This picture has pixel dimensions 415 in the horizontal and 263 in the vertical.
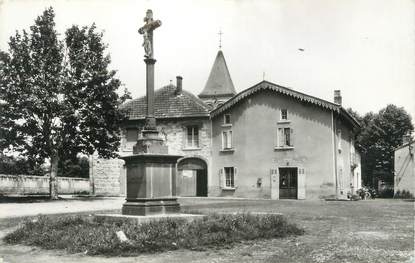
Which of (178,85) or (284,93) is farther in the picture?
(178,85)

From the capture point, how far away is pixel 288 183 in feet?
111

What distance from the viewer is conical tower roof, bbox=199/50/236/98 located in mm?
54656

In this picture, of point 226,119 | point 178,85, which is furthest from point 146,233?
point 178,85

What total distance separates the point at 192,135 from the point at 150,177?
80.5 feet

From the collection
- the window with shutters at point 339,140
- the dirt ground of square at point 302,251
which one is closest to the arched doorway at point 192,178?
the window with shutters at point 339,140

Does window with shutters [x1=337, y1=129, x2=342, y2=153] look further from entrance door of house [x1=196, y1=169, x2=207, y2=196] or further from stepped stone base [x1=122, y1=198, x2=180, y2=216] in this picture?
stepped stone base [x1=122, y1=198, x2=180, y2=216]

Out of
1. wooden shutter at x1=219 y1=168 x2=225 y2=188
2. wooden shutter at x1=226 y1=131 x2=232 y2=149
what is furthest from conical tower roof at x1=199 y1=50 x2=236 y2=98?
wooden shutter at x1=219 y1=168 x2=225 y2=188

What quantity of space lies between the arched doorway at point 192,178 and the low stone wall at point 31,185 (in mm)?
14132

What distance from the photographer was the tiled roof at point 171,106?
1437 inches

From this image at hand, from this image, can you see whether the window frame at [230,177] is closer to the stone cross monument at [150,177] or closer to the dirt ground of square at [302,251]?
the stone cross monument at [150,177]

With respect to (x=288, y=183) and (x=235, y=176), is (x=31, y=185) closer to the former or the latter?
(x=235, y=176)

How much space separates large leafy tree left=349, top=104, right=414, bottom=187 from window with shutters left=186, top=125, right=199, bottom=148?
2852cm

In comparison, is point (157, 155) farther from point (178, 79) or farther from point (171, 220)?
point (178, 79)

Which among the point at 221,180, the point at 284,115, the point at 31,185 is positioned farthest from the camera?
the point at 31,185
